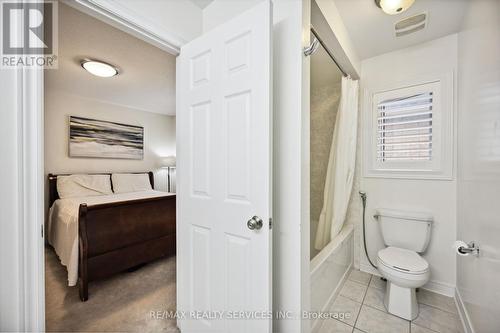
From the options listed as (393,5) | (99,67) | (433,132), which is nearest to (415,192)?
(433,132)

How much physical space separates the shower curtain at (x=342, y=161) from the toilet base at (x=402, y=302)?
1.99 feet

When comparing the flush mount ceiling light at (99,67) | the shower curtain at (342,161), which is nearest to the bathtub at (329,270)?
the shower curtain at (342,161)

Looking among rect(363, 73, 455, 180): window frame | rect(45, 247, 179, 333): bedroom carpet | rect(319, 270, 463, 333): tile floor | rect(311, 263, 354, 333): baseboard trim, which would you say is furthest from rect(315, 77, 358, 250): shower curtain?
rect(45, 247, 179, 333): bedroom carpet

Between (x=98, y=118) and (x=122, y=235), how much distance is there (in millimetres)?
2811

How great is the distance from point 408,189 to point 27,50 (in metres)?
2.93

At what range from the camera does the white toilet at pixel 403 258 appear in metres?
1.55

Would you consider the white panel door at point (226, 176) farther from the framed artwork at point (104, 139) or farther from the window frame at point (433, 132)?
the framed artwork at point (104, 139)

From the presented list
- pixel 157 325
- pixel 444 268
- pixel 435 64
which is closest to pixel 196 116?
pixel 157 325

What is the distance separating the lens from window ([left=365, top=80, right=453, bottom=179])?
187 centimetres

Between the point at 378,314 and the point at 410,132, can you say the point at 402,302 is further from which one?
the point at 410,132

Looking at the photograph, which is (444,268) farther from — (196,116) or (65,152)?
(65,152)

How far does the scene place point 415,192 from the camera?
2010mm

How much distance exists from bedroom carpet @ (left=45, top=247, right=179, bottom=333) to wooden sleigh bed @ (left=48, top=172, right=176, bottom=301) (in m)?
0.13

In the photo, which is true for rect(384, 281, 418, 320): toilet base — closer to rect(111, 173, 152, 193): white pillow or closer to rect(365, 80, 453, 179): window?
rect(365, 80, 453, 179): window
